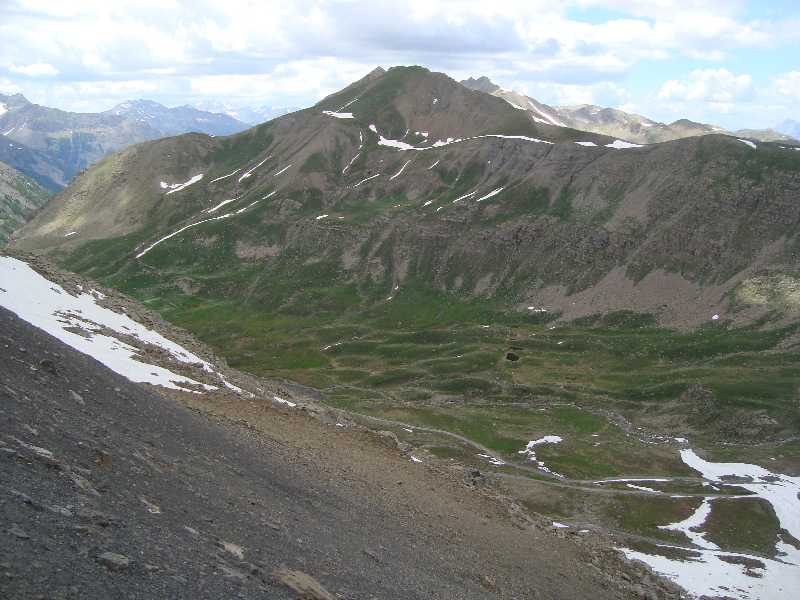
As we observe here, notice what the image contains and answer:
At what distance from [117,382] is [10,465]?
16.8 metres

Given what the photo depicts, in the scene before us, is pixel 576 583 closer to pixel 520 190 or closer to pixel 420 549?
pixel 420 549

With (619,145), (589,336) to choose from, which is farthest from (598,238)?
(619,145)

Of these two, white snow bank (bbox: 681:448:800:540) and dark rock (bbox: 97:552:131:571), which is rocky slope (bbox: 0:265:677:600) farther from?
white snow bank (bbox: 681:448:800:540)

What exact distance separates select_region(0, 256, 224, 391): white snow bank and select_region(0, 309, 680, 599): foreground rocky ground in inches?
203

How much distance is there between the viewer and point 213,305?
18838 cm

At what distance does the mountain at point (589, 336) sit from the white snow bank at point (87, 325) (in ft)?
25.1

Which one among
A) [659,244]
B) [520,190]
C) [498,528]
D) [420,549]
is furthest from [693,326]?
[420,549]

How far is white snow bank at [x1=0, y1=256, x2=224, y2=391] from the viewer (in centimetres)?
4244

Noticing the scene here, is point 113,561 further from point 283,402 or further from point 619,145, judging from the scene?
point 619,145

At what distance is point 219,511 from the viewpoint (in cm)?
2273

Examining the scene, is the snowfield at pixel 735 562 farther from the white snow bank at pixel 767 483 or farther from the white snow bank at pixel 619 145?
the white snow bank at pixel 619 145

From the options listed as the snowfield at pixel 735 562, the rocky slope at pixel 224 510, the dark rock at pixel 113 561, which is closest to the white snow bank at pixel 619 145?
the snowfield at pixel 735 562

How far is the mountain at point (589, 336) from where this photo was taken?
71.6 metres

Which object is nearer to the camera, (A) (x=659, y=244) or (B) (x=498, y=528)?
(B) (x=498, y=528)
